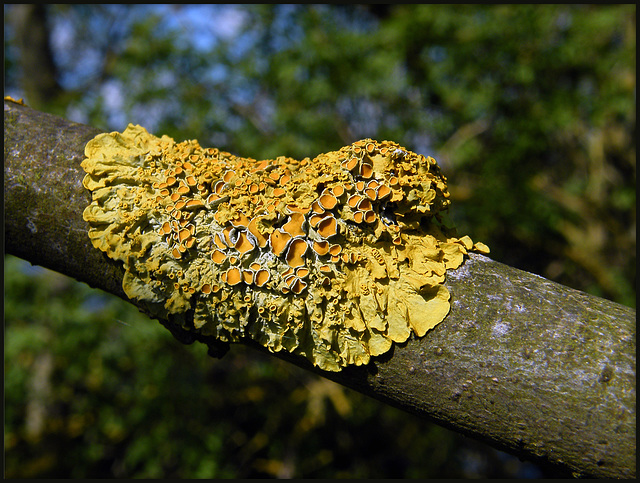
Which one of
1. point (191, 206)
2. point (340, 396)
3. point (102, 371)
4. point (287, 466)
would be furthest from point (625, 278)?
point (102, 371)

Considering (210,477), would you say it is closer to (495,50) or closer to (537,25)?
(495,50)

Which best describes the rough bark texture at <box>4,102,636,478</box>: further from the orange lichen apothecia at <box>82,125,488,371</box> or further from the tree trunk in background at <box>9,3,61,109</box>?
the tree trunk in background at <box>9,3,61,109</box>

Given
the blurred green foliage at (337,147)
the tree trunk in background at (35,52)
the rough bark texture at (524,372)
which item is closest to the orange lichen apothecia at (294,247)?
the rough bark texture at (524,372)

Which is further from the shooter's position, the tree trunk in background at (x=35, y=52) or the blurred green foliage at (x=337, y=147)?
the tree trunk in background at (x=35, y=52)

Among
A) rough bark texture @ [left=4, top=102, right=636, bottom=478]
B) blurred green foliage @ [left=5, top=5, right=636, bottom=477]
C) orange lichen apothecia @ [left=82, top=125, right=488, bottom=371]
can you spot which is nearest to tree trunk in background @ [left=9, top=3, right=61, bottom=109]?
blurred green foliage @ [left=5, top=5, right=636, bottom=477]

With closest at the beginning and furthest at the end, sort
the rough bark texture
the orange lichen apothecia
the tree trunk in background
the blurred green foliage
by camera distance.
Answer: the rough bark texture < the orange lichen apothecia < the blurred green foliage < the tree trunk in background

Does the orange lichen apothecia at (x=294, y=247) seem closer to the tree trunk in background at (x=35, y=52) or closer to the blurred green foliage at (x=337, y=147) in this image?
the blurred green foliage at (x=337, y=147)

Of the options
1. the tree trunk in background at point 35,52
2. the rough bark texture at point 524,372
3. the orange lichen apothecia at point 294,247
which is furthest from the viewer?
the tree trunk in background at point 35,52
